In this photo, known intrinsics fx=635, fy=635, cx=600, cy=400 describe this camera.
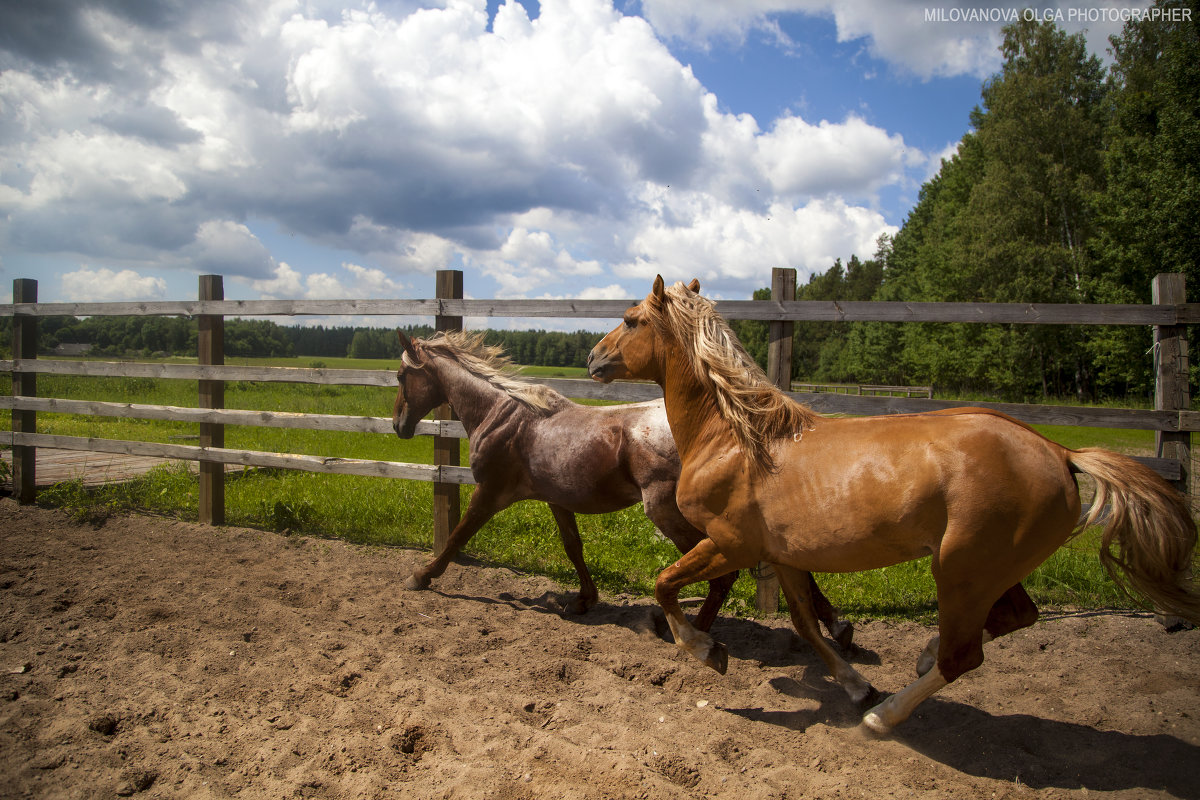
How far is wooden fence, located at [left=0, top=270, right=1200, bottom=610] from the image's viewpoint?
13.6ft

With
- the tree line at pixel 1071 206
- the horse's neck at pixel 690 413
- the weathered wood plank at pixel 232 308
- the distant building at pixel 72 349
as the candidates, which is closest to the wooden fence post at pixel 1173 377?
the horse's neck at pixel 690 413

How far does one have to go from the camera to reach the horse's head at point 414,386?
522 cm

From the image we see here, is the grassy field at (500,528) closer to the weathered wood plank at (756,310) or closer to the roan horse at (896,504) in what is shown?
the weathered wood plank at (756,310)

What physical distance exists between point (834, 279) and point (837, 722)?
87.3 metres

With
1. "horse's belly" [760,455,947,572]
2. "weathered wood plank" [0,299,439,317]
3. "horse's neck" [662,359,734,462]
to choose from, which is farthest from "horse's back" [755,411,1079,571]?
"weathered wood plank" [0,299,439,317]

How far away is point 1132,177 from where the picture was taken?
2125cm

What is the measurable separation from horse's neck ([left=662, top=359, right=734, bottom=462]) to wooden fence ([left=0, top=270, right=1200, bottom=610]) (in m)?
1.18

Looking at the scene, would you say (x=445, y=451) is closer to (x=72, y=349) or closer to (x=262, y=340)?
(x=262, y=340)

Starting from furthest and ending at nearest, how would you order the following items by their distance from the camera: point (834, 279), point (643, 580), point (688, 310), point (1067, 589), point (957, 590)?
point (834, 279) < point (643, 580) < point (1067, 589) < point (688, 310) < point (957, 590)

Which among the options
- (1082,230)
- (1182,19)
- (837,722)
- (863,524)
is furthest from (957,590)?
(1082,230)

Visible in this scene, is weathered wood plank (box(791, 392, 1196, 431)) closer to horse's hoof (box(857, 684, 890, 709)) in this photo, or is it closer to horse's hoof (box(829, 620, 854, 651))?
horse's hoof (box(829, 620, 854, 651))

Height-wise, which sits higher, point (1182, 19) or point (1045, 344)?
point (1182, 19)

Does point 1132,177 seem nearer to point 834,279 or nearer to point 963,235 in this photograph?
point 963,235

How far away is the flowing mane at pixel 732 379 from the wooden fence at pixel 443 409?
1.08 meters
